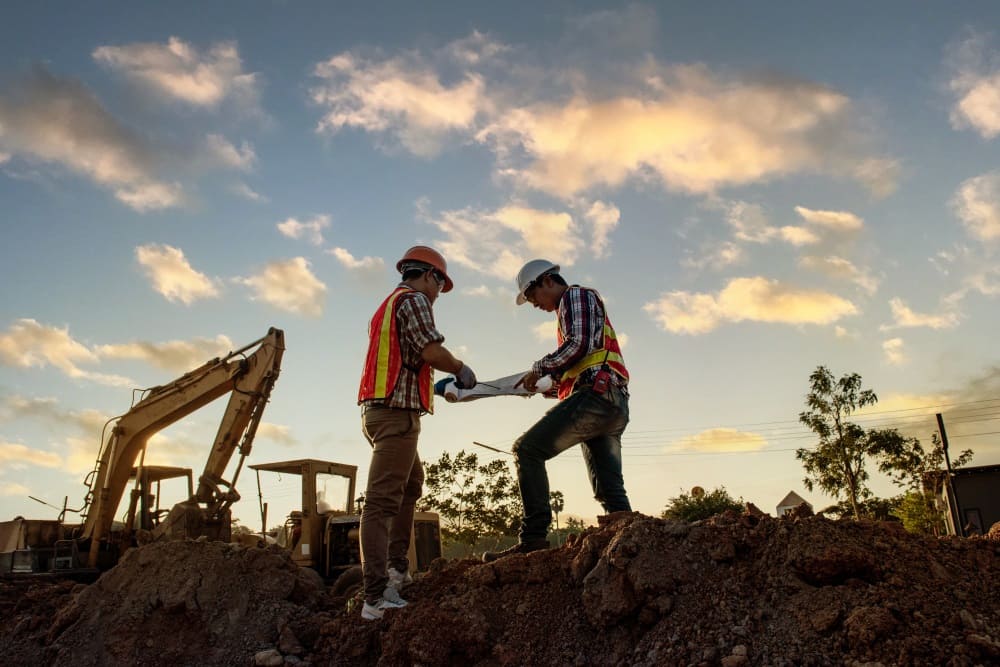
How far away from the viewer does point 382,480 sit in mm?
4484

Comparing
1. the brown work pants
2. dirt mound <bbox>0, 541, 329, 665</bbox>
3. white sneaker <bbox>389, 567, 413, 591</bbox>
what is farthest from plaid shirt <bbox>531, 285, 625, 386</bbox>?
dirt mound <bbox>0, 541, 329, 665</bbox>

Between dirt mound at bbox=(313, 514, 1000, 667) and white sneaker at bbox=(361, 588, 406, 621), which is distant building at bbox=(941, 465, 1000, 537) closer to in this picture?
dirt mound at bbox=(313, 514, 1000, 667)

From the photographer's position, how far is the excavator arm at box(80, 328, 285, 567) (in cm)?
1229

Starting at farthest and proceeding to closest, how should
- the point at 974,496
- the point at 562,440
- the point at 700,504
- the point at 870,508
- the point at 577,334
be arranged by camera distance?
the point at 700,504 → the point at 870,508 → the point at 974,496 → the point at 577,334 → the point at 562,440

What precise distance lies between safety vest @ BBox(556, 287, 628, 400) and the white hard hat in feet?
1.00

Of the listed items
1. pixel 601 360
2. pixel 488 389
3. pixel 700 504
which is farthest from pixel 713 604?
pixel 700 504

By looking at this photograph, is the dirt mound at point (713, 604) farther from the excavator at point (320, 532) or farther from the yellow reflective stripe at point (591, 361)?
the excavator at point (320, 532)

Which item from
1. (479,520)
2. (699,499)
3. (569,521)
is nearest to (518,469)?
(479,520)

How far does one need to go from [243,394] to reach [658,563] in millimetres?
10076

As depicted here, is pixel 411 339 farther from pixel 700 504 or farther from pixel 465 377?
pixel 700 504

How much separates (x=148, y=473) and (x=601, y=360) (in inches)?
409

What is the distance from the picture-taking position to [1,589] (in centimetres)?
1046

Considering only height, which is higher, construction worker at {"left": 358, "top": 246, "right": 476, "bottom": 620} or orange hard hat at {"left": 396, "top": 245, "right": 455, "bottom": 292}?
orange hard hat at {"left": 396, "top": 245, "right": 455, "bottom": 292}

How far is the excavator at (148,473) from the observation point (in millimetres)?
12031
